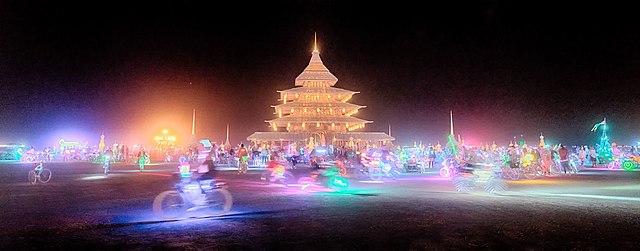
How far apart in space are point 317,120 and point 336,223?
42.0 m

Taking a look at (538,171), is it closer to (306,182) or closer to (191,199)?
(306,182)

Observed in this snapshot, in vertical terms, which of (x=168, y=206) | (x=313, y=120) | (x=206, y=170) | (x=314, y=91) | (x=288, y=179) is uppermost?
(x=314, y=91)

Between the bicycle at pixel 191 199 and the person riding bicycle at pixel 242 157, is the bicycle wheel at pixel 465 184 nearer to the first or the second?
the bicycle at pixel 191 199

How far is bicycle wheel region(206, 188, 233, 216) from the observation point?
10.0m

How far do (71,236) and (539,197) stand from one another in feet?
40.6

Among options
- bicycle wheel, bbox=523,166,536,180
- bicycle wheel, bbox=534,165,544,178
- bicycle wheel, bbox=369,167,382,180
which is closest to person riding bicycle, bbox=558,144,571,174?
bicycle wheel, bbox=534,165,544,178

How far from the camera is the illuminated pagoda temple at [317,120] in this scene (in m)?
50.4

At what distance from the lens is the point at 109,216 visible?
912cm

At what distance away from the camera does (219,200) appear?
33.6 feet

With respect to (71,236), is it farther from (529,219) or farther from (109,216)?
(529,219)

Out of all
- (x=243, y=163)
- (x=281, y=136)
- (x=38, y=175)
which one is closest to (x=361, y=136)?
(x=281, y=136)

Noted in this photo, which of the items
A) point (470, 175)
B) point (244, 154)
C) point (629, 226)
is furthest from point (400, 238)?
point (244, 154)

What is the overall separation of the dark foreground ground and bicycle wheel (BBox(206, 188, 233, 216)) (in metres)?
0.34

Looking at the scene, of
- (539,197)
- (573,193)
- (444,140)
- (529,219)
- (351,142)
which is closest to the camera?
(529,219)
